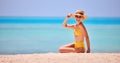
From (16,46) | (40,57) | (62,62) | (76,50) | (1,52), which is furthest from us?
(16,46)

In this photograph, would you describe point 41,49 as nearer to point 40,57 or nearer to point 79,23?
point 79,23

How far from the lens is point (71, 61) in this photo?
4.37 meters

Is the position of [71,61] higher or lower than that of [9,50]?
higher

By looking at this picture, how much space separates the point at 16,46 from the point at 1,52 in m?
0.95

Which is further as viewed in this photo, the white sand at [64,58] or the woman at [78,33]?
the woman at [78,33]

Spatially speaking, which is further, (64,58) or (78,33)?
(78,33)

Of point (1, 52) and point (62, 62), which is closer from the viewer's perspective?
point (62, 62)

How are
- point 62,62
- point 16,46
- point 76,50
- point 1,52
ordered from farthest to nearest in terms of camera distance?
point 16,46 → point 1,52 → point 76,50 → point 62,62

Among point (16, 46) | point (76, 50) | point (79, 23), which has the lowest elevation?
point (16, 46)

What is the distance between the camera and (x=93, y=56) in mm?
4664

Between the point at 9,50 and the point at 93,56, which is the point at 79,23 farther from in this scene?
the point at 9,50

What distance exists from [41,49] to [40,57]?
406cm

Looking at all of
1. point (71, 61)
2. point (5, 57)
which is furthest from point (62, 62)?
point (5, 57)

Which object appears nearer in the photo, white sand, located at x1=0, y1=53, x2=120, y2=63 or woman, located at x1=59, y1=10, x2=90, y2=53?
white sand, located at x1=0, y1=53, x2=120, y2=63
